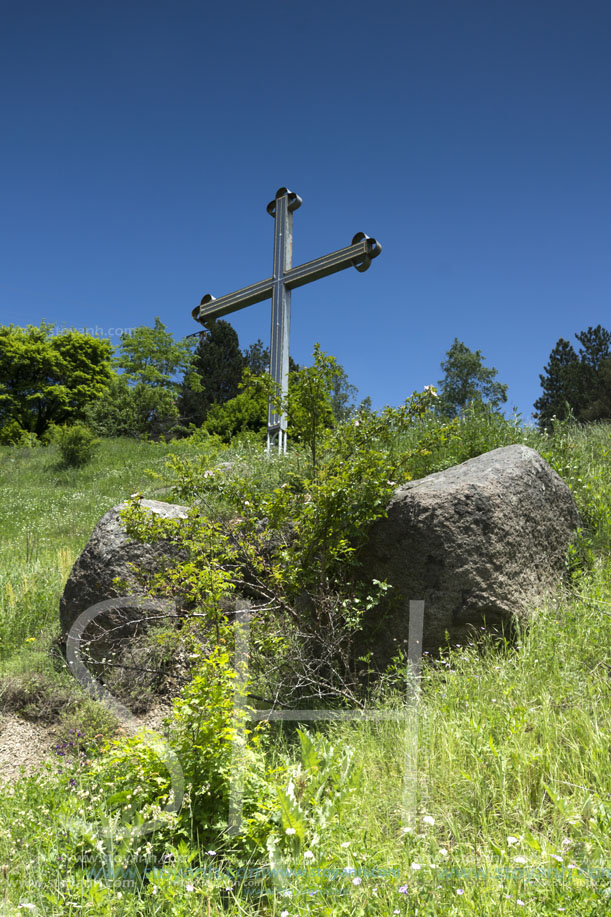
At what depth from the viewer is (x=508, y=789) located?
255 centimetres

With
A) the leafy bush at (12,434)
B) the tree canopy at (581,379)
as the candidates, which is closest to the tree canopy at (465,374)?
the tree canopy at (581,379)

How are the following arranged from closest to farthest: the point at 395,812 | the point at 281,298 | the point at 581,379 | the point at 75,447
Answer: the point at 395,812
the point at 281,298
the point at 75,447
the point at 581,379

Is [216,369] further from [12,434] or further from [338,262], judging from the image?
[338,262]

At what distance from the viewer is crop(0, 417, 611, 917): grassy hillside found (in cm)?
205

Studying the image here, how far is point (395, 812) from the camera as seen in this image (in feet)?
8.58

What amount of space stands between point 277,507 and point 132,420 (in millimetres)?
22001

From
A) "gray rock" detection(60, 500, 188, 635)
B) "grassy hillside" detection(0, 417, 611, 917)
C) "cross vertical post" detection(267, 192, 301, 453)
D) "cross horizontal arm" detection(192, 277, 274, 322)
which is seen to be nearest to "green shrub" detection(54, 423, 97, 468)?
"cross horizontal arm" detection(192, 277, 274, 322)

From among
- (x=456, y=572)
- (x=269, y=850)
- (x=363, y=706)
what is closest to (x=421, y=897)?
(x=269, y=850)

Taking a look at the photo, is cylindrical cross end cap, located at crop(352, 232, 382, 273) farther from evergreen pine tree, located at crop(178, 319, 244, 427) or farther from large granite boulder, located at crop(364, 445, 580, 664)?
evergreen pine tree, located at crop(178, 319, 244, 427)

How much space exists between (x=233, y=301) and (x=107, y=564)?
5693mm

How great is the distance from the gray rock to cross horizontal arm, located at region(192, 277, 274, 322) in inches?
193

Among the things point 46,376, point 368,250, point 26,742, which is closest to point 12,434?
point 46,376

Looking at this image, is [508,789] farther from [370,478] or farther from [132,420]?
[132,420]

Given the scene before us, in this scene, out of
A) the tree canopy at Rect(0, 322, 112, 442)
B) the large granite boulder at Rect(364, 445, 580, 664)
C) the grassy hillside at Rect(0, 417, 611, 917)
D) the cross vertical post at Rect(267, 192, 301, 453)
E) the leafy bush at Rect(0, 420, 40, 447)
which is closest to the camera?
the grassy hillside at Rect(0, 417, 611, 917)
